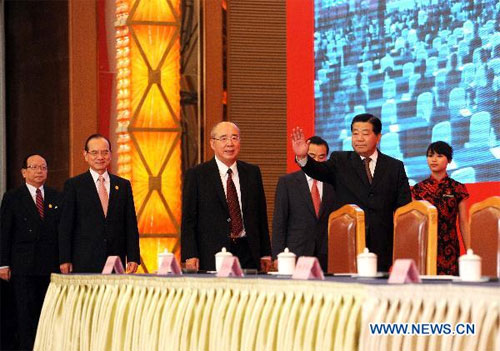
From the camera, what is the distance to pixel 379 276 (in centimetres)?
328

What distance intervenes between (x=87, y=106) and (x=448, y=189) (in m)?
3.70

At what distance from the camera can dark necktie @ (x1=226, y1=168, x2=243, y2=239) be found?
199 inches

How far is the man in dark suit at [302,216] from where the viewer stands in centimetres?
569

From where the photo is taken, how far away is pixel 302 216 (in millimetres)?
5727

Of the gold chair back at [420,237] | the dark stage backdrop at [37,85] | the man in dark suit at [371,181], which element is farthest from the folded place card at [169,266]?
the dark stage backdrop at [37,85]

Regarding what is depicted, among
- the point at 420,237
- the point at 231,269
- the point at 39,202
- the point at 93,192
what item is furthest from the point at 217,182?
the point at 39,202

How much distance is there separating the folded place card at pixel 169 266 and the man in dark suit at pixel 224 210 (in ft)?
2.83

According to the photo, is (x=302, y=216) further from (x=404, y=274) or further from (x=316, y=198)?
(x=404, y=274)

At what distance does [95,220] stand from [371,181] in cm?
152

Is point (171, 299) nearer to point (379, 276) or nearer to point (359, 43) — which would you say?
point (379, 276)

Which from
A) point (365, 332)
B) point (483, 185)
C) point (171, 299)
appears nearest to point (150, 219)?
point (483, 185)

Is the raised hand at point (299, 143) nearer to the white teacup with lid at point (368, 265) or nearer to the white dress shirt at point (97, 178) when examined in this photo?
the white teacup with lid at point (368, 265)

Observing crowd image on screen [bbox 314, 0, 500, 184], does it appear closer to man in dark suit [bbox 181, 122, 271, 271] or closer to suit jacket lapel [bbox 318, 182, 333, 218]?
suit jacket lapel [bbox 318, 182, 333, 218]

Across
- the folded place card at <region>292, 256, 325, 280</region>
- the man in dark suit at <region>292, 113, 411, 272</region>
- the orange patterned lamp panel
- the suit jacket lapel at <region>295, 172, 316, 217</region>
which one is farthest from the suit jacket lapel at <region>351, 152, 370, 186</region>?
the orange patterned lamp panel
